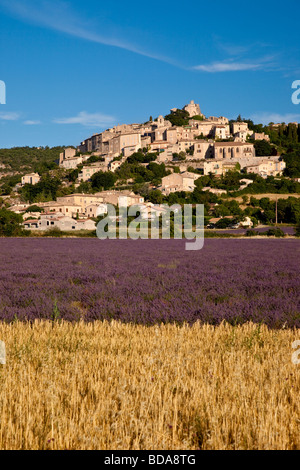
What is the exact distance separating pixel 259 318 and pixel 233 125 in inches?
4797

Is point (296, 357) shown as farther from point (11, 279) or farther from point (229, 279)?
point (11, 279)

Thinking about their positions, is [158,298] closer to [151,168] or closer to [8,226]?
[8,226]

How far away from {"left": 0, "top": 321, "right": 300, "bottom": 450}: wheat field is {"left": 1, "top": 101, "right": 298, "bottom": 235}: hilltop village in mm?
49964

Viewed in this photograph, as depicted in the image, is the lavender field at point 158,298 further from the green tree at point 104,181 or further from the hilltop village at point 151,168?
the green tree at point 104,181

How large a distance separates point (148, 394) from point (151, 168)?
9151cm

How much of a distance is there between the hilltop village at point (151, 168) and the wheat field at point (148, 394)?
50.0m

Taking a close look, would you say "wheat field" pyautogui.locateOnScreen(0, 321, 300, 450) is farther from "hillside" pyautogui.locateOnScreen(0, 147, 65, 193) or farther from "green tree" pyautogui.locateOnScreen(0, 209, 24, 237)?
"hillside" pyautogui.locateOnScreen(0, 147, 65, 193)

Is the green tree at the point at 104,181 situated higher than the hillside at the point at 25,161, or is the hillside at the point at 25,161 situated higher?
the hillside at the point at 25,161

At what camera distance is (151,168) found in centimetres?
9244

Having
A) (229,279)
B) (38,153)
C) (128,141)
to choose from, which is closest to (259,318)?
(229,279)

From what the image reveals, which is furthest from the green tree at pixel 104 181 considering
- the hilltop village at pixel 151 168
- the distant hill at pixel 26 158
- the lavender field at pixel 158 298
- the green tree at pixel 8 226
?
the lavender field at pixel 158 298

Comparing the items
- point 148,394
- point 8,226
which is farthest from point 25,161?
point 148,394

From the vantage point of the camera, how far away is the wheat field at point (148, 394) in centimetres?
202

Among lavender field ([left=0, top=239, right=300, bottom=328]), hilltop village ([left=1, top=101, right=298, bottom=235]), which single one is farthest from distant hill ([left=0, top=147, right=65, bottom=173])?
lavender field ([left=0, top=239, right=300, bottom=328])
